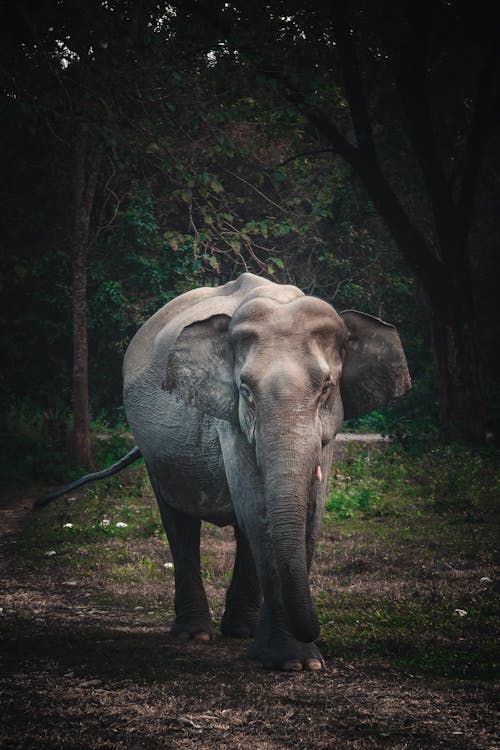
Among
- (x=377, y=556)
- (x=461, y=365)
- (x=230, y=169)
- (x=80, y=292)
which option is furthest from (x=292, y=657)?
(x=230, y=169)

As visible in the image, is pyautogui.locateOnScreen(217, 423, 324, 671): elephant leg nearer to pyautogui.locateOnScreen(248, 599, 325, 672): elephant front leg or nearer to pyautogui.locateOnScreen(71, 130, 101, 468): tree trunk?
pyautogui.locateOnScreen(248, 599, 325, 672): elephant front leg

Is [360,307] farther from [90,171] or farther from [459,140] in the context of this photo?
[90,171]

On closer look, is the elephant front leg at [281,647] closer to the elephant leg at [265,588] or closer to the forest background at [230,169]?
the elephant leg at [265,588]

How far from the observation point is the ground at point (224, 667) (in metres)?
4.07

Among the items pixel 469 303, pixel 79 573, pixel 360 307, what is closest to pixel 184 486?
pixel 79 573

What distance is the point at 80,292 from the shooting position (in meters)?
15.9

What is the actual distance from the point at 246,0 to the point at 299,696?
12.7 meters

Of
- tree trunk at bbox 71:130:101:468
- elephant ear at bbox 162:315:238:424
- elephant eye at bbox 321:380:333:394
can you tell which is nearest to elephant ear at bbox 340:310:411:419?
elephant eye at bbox 321:380:333:394

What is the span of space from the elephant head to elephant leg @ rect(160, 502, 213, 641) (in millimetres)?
1253

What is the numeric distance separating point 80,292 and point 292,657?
1161 cm

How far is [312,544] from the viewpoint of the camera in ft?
17.2

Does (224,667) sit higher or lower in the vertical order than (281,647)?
lower

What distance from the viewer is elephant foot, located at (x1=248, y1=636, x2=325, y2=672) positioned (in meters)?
5.18

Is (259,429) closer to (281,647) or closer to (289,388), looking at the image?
(289,388)
